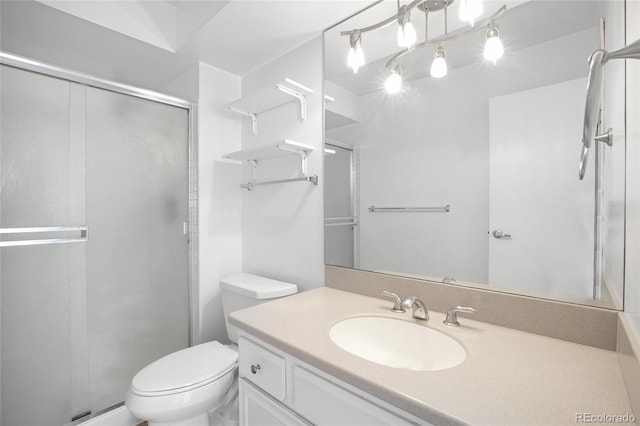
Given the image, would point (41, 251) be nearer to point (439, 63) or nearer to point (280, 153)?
point (280, 153)

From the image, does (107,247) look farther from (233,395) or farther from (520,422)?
(520,422)

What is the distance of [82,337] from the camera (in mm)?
1525

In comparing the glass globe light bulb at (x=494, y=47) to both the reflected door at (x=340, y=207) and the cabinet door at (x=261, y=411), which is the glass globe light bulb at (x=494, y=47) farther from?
the cabinet door at (x=261, y=411)

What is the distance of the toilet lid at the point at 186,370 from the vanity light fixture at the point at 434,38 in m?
1.46

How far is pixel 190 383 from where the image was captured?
121 centimetres

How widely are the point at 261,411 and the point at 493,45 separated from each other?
1480 millimetres

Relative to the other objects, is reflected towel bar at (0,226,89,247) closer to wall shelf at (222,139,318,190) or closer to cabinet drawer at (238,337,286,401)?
wall shelf at (222,139,318,190)

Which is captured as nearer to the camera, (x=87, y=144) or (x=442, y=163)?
(x=442, y=163)

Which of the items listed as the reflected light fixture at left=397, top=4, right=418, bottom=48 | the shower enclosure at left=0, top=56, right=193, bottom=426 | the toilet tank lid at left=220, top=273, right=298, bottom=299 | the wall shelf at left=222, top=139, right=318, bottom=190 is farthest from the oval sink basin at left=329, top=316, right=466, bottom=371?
the shower enclosure at left=0, top=56, right=193, bottom=426

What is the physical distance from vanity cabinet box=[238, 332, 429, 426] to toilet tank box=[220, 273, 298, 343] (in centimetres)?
45

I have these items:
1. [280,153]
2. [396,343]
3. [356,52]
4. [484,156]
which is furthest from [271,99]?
[396,343]

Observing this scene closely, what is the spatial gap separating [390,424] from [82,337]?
1650mm

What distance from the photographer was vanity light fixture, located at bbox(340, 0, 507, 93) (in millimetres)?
1026

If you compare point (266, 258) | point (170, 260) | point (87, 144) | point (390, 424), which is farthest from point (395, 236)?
point (87, 144)
